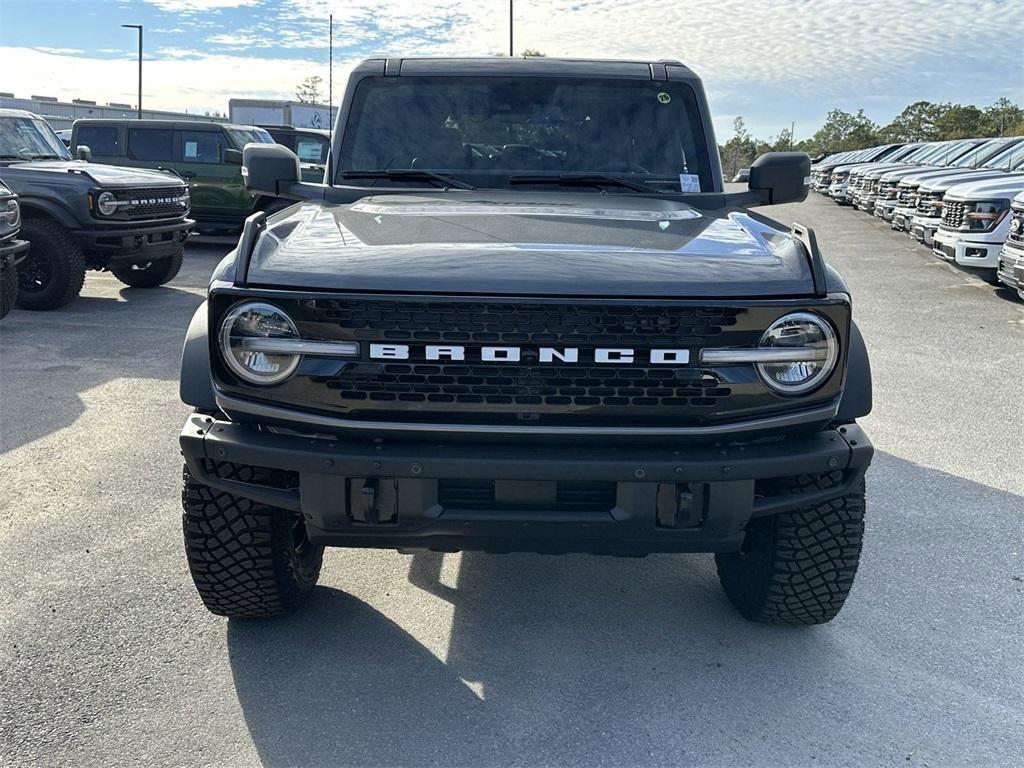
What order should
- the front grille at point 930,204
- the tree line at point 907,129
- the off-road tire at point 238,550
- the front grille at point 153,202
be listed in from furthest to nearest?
the tree line at point 907,129 < the front grille at point 930,204 < the front grille at point 153,202 < the off-road tire at point 238,550

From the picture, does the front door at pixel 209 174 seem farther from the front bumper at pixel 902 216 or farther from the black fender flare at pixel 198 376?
the black fender flare at pixel 198 376

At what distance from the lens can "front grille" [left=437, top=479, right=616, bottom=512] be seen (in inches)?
102

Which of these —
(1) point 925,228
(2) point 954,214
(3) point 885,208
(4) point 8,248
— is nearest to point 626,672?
(4) point 8,248

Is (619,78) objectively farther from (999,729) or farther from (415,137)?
(999,729)

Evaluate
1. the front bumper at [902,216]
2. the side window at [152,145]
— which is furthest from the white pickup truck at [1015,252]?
the side window at [152,145]

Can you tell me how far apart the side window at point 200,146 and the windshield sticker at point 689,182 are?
1179 cm

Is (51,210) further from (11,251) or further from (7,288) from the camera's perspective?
(11,251)

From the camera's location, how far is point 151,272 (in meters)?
11.2

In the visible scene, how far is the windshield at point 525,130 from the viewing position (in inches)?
156

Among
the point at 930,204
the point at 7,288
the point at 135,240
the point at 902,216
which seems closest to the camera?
the point at 7,288

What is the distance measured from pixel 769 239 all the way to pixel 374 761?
1.93 meters

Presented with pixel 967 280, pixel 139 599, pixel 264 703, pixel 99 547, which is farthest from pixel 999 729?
pixel 967 280

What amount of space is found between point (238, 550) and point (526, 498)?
99cm

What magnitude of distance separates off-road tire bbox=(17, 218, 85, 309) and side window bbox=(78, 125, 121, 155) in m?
5.40
